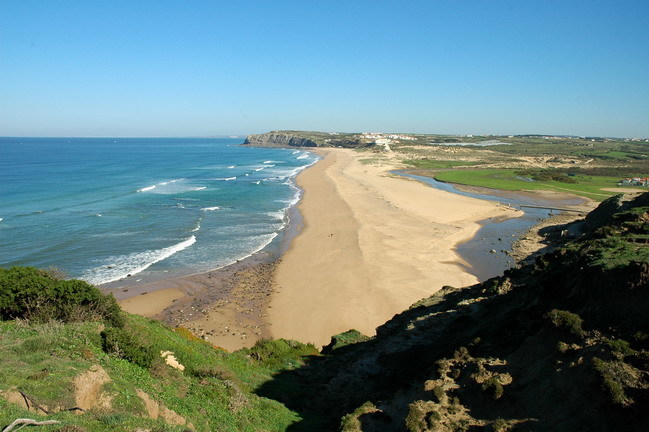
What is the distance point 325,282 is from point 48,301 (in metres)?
15.9

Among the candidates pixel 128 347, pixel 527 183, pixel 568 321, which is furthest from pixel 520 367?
pixel 527 183

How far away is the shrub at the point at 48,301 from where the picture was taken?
427 inches

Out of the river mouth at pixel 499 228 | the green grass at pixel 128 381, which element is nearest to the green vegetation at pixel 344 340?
the green grass at pixel 128 381

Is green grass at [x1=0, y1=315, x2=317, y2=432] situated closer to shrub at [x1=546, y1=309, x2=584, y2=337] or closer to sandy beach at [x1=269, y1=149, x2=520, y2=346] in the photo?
shrub at [x1=546, y1=309, x2=584, y2=337]

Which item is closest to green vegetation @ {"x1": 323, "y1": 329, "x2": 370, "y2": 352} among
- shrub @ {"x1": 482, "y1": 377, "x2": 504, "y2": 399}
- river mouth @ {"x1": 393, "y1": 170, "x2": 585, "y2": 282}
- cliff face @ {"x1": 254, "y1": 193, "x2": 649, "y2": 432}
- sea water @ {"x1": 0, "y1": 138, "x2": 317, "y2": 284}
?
cliff face @ {"x1": 254, "y1": 193, "x2": 649, "y2": 432}

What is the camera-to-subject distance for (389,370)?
12125 millimetres

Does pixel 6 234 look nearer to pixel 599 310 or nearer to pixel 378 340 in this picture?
pixel 378 340

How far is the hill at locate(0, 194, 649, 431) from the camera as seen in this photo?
23.0 feet

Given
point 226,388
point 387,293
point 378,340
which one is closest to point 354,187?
point 387,293

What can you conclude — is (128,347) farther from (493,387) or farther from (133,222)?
(133,222)

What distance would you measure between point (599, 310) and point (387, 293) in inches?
581

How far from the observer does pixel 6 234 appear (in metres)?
32.1

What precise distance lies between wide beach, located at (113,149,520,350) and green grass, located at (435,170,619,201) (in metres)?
23.1

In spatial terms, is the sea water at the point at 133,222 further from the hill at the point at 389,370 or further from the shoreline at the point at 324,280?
the hill at the point at 389,370
